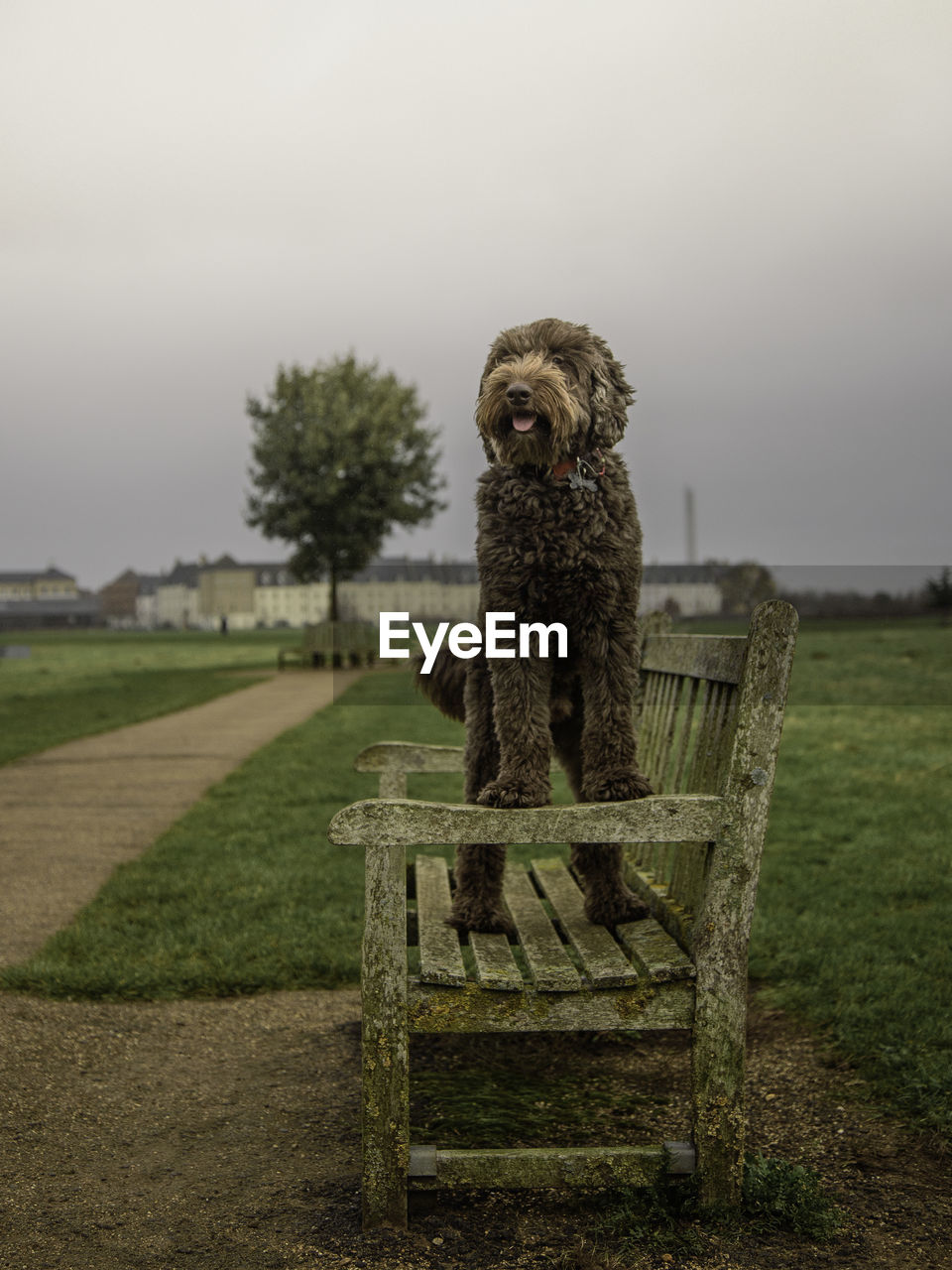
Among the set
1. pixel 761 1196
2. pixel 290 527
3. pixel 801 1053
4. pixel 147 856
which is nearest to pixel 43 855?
pixel 147 856

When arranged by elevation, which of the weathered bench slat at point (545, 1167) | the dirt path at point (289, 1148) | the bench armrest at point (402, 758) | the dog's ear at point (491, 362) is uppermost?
the dog's ear at point (491, 362)

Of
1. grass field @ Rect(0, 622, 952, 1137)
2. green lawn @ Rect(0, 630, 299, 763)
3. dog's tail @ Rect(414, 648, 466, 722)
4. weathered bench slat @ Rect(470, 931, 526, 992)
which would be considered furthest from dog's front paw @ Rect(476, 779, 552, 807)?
green lawn @ Rect(0, 630, 299, 763)

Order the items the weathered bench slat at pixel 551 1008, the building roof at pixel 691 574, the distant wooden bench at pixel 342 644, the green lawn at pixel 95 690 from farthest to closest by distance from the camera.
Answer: the distant wooden bench at pixel 342 644 < the green lawn at pixel 95 690 < the building roof at pixel 691 574 < the weathered bench slat at pixel 551 1008

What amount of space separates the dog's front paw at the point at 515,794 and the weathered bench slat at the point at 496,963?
1.45 ft

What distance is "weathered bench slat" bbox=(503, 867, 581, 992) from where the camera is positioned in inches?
114

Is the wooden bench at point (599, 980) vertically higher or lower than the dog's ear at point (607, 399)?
lower

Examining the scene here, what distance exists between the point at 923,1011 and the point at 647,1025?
76.6 inches

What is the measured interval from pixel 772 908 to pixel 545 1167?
350 centimetres

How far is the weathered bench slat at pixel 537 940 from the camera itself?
9.50 feet

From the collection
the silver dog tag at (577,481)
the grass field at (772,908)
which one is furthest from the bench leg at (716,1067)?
the silver dog tag at (577,481)

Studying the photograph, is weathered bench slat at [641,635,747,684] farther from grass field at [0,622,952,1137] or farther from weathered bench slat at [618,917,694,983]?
grass field at [0,622,952,1137]

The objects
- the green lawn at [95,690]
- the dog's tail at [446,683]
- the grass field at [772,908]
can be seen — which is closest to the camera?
the dog's tail at [446,683]

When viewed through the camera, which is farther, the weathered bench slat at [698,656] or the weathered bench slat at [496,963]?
the weathered bench slat at [698,656]

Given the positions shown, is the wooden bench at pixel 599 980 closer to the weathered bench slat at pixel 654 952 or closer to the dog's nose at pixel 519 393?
the weathered bench slat at pixel 654 952
